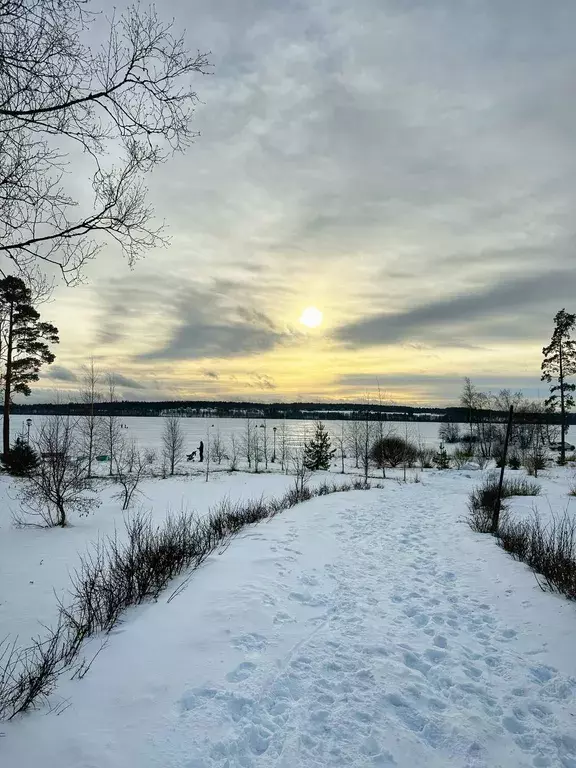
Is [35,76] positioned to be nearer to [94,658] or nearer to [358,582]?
[94,658]

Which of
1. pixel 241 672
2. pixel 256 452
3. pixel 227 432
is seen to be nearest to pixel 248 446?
pixel 256 452

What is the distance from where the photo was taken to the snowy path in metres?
3.02

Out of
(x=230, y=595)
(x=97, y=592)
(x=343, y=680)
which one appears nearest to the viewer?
(x=343, y=680)

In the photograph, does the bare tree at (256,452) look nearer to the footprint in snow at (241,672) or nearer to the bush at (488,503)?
the bush at (488,503)

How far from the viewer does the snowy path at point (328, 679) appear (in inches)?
119

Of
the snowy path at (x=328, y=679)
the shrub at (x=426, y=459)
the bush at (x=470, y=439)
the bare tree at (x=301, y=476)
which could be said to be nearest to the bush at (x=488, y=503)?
the snowy path at (x=328, y=679)

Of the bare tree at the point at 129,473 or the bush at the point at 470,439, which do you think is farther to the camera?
Result: the bush at the point at 470,439

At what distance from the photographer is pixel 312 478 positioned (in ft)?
99.3

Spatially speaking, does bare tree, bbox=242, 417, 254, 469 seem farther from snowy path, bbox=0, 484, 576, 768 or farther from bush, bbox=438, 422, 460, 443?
snowy path, bbox=0, 484, 576, 768

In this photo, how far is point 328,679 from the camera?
13.1 feet

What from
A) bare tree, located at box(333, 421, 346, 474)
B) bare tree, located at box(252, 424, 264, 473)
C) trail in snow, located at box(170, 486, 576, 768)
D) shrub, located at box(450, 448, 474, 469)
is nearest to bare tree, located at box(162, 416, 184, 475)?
bare tree, located at box(252, 424, 264, 473)

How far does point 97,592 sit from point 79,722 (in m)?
2.38

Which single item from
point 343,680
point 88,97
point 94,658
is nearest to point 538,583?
point 343,680

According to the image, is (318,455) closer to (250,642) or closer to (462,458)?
(462,458)
